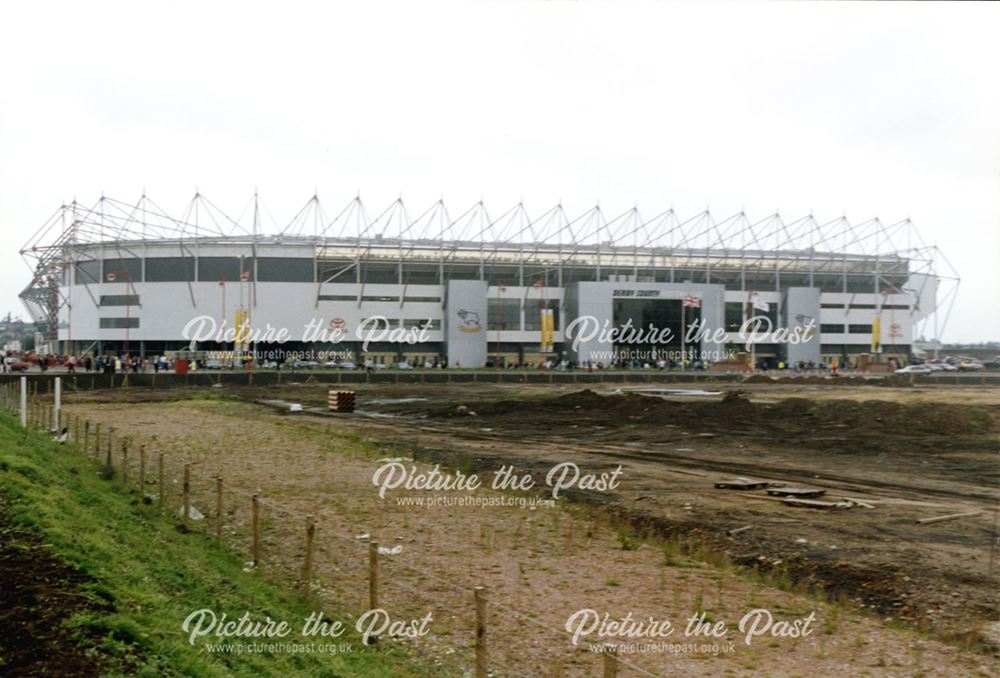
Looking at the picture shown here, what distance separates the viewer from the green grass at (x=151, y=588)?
6.82 meters

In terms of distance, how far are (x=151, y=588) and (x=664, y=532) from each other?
404 inches

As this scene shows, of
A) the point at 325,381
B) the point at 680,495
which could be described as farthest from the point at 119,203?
the point at 680,495

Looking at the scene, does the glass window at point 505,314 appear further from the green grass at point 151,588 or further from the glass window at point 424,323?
the green grass at point 151,588

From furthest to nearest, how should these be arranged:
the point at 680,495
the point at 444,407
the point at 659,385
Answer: the point at 659,385 < the point at 444,407 < the point at 680,495

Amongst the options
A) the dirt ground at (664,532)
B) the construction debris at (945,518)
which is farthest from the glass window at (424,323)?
the construction debris at (945,518)

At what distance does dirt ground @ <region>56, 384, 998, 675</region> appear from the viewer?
9867mm

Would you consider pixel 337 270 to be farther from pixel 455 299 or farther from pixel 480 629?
pixel 480 629

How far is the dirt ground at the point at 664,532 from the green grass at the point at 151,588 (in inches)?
39.3

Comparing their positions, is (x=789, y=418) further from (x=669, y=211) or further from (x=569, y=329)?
(x=669, y=211)

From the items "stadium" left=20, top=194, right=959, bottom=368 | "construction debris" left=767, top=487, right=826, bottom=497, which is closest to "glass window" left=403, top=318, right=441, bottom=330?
"stadium" left=20, top=194, right=959, bottom=368

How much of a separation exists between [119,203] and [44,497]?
10733 cm

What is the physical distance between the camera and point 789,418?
38.5m

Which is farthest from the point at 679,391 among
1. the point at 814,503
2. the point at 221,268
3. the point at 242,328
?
the point at 221,268

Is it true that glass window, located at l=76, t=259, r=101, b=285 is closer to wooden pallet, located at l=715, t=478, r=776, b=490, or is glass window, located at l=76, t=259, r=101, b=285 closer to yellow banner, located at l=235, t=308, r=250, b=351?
yellow banner, located at l=235, t=308, r=250, b=351
